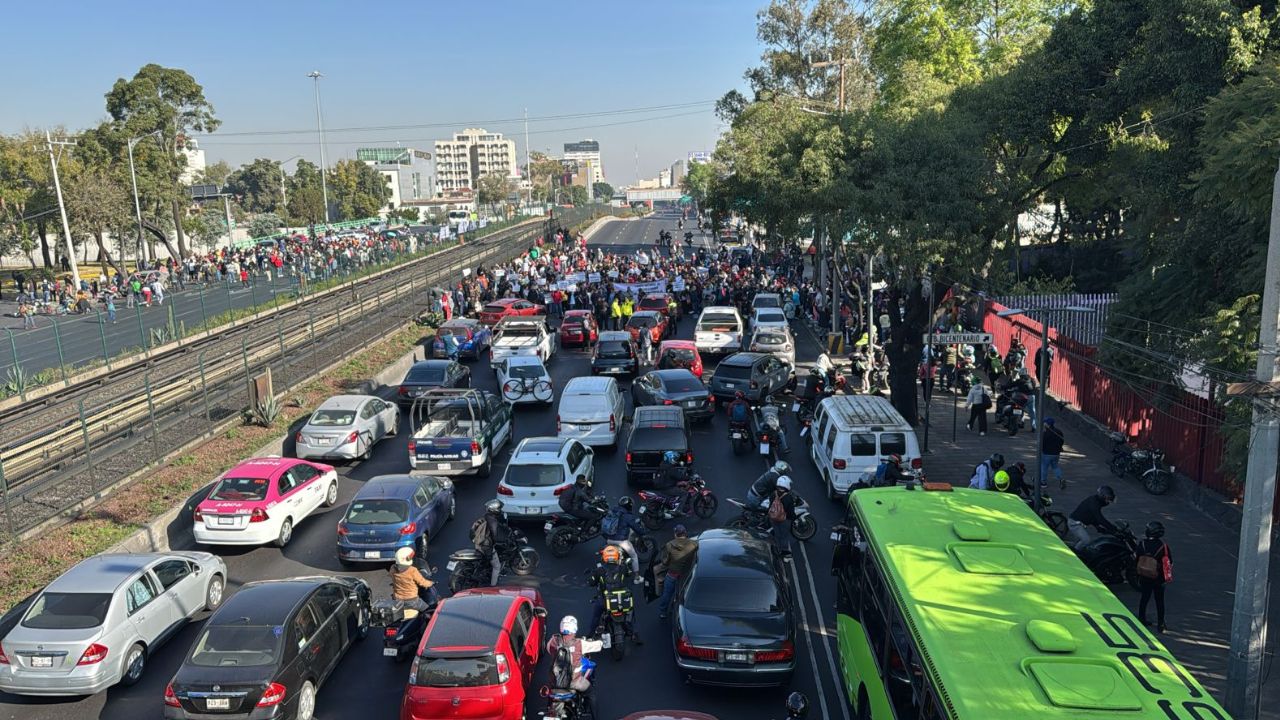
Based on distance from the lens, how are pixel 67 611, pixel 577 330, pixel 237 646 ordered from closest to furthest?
pixel 237 646 → pixel 67 611 → pixel 577 330

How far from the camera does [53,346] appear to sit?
2964 centimetres

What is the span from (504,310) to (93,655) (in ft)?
88.2

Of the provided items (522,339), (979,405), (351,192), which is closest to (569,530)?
(979,405)

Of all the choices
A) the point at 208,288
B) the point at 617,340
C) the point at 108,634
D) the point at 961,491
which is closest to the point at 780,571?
the point at 961,491

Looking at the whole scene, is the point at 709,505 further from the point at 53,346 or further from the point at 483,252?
the point at 483,252

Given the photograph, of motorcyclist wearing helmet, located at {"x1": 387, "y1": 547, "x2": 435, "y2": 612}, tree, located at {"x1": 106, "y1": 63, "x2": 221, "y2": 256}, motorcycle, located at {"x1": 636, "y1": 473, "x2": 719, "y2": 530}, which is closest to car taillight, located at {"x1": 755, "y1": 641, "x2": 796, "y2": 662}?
motorcyclist wearing helmet, located at {"x1": 387, "y1": 547, "x2": 435, "y2": 612}

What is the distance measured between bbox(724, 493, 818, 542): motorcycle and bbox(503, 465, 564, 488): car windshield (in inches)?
126

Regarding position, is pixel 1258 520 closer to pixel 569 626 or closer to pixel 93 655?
pixel 569 626

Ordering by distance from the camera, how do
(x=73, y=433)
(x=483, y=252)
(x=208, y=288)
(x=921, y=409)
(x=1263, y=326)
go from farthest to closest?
(x=483, y=252)
(x=208, y=288)
(x=921, y=409)
(x=73, y=433)
(x=1263, y=326)

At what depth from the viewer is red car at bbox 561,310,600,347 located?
114ft

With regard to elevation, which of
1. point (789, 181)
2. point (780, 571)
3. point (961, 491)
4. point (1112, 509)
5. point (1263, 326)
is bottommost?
point (1112, 509)

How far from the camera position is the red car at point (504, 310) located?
121 ft

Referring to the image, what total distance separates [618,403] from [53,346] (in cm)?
2035

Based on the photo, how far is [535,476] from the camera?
1606 cm
